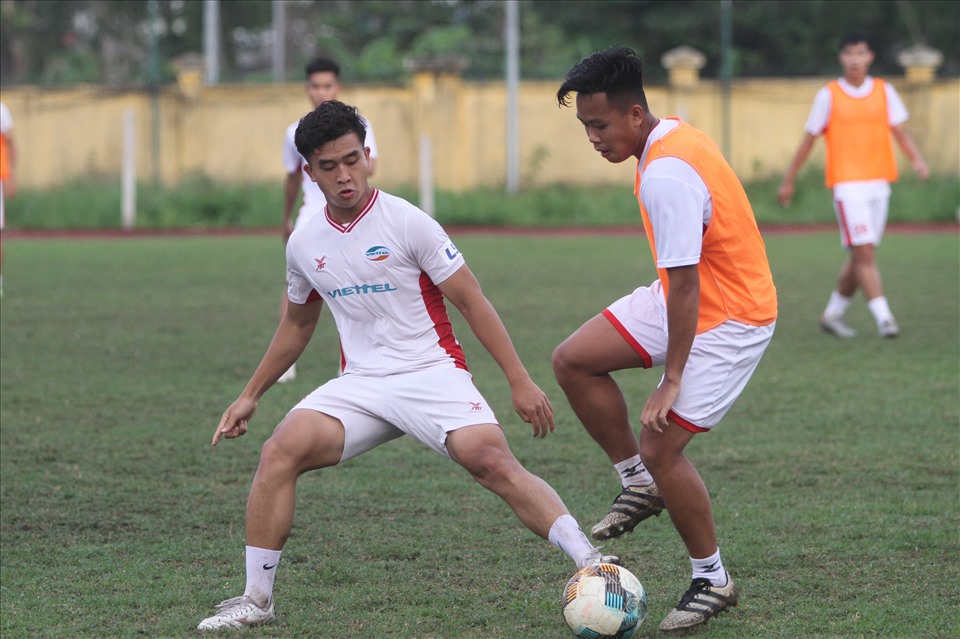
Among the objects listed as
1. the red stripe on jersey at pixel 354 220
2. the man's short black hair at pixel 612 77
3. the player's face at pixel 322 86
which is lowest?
the red stripe on jersey at pixel 354 220

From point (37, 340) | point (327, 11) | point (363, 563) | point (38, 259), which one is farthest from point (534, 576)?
point (327, 11)

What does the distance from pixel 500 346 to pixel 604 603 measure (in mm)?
897

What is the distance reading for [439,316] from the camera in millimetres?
4688

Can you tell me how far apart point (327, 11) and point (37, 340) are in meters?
34.9

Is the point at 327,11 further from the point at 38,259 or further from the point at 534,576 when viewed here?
the point at 534,576

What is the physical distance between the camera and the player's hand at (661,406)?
170 inches

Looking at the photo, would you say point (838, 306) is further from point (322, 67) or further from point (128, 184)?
point (128, 184)

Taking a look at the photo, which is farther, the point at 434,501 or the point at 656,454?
the point at 434,501

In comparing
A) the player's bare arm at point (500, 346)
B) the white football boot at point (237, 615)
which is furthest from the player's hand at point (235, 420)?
the player's bare arm at point (500, 346)

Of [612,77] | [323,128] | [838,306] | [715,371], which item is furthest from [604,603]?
[838,306]

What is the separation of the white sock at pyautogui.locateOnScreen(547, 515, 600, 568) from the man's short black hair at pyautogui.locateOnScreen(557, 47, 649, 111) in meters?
1.36

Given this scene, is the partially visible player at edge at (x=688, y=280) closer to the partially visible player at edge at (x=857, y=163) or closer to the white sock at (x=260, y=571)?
the white sock at (x=260, y=571)

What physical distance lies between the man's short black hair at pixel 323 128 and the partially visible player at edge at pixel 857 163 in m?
6.67

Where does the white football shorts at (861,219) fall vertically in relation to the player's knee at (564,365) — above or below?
above
